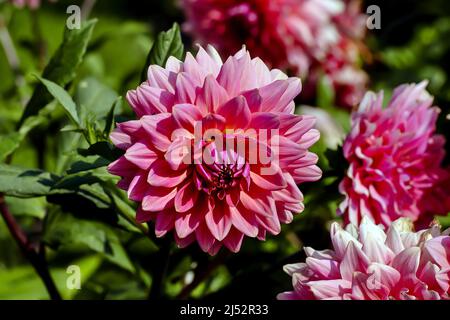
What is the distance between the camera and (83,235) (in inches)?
46.5

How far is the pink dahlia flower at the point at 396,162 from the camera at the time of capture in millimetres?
1054

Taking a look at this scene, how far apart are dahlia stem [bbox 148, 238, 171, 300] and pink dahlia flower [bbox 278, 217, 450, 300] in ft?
0.58

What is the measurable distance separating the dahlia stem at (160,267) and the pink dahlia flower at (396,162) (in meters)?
0.25

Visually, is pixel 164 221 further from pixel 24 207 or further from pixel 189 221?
pixel 24 207

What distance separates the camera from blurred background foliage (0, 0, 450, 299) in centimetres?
102

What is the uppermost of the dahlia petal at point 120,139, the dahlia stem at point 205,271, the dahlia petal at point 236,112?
the dahlia petal at point 236,112

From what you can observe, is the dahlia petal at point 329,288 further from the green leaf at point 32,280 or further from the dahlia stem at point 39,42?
the dahlia stem at point 39,42

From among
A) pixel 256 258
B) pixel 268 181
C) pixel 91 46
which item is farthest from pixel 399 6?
pixel 268 181

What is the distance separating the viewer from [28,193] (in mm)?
961

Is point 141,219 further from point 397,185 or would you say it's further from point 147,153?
point 397,185

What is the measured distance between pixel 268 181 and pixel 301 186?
30 cm

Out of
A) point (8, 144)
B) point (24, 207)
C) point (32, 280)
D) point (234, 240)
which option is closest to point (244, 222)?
point (234, 240)

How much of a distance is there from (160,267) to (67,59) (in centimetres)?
33

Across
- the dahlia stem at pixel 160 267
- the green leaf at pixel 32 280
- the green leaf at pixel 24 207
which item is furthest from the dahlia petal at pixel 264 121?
the green leaf at pixel 32 280
